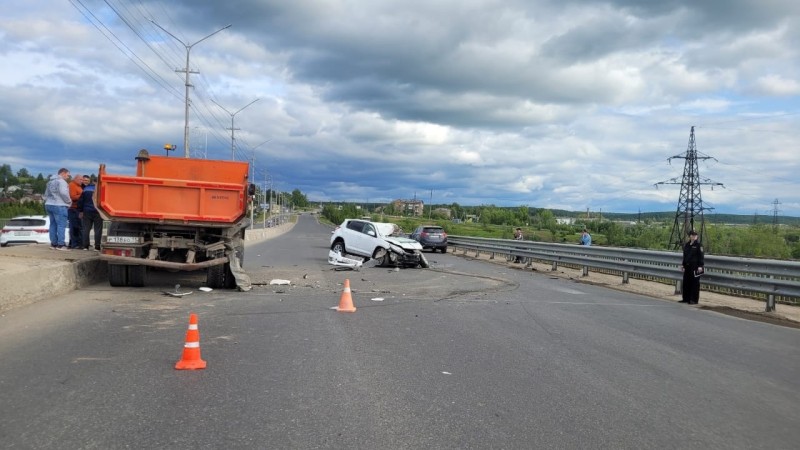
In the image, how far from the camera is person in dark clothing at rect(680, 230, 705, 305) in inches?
526

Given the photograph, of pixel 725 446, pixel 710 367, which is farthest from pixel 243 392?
pixel 710 367

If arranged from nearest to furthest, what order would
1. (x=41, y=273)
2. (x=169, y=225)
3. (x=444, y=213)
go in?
(x=41, y=273) < (x=169, y=225) < (x=444, y=213)

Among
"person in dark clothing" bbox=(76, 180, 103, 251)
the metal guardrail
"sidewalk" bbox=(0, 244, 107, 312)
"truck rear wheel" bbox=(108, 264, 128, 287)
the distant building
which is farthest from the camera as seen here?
the distant building

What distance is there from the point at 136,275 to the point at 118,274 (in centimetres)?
35

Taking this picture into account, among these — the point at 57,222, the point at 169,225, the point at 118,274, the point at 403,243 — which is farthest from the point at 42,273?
the point at 403,243

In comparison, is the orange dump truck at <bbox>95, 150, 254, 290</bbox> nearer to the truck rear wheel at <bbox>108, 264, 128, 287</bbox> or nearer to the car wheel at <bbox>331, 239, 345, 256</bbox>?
the truck rear wheel at <bbox>108, 264, 128, 287</bbox>

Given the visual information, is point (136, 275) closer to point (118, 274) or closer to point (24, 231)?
point (118, 274)

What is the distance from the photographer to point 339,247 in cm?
2283

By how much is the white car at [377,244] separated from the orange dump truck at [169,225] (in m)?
8.15

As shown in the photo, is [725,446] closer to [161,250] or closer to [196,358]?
[196,358]

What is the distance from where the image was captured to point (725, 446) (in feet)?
14.4

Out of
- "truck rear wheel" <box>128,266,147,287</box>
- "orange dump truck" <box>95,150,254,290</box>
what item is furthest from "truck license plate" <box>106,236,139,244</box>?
"truck rear wheel" <box>128,266,147,287</box>

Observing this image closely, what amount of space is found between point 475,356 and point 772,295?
8405 millimetres

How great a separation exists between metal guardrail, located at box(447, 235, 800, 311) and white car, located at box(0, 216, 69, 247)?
58.3 ft
